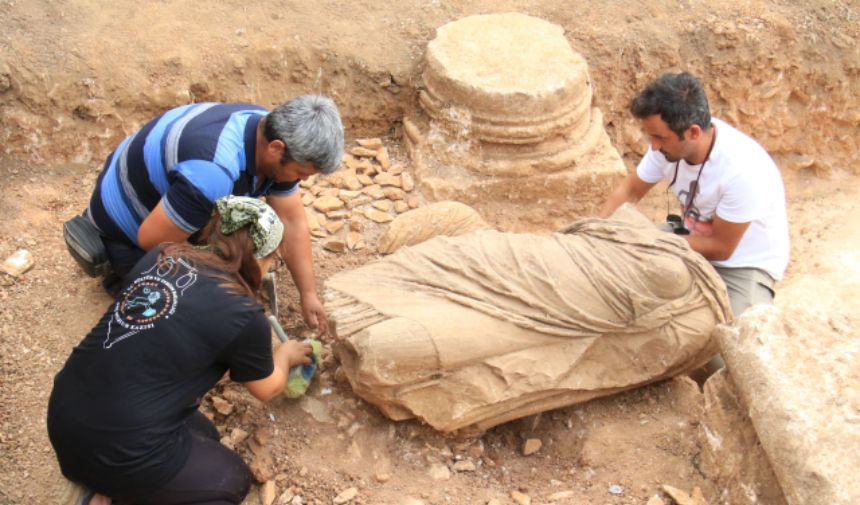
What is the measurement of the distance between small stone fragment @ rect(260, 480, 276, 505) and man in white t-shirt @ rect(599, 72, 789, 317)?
220cm

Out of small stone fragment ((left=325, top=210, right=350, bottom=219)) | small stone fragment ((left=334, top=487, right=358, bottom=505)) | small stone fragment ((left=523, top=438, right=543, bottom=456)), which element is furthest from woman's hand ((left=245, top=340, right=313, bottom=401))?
small stone fragment ((left=325, top=210, right=350, bottom=219))

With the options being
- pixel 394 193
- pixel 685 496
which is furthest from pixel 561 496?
pixel 394 193

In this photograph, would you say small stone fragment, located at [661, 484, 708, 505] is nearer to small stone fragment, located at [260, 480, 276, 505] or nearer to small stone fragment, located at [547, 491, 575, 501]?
small stone fragment, located at [547, 491, 575, 501]

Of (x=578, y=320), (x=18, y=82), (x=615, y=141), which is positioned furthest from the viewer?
(x=615, y=141)

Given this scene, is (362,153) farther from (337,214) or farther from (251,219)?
(251,219)

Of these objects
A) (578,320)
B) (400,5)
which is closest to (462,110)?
(400,5)

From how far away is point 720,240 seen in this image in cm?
373

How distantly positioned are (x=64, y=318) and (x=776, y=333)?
2.98 m

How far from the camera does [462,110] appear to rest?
455cm

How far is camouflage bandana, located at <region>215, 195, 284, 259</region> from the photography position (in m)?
2.57

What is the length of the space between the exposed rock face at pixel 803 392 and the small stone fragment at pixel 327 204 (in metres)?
2.20

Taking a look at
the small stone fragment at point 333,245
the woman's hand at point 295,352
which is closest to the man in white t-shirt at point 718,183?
the small stone fragment at point 333,245

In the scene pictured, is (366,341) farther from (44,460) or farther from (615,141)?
(615,141)

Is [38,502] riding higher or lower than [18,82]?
lower
